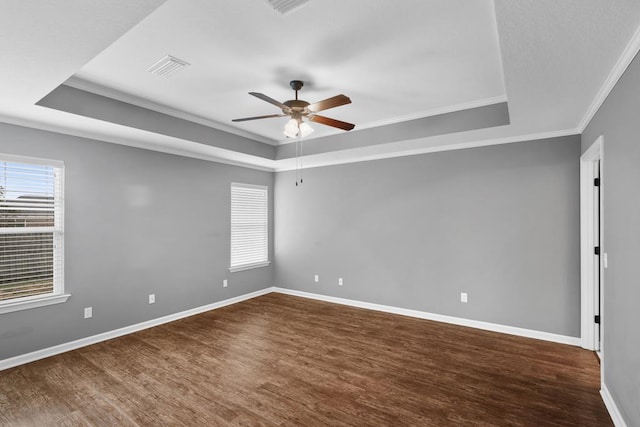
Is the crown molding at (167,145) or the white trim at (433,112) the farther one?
the white trim at (433,112)

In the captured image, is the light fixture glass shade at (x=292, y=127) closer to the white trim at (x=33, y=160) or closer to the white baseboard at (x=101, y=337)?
the white trim at (x=33, y=160)

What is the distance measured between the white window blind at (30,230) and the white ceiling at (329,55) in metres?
0.52

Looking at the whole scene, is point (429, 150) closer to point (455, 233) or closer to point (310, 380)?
point (455, 233)

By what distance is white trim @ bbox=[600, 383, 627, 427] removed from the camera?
2.18m

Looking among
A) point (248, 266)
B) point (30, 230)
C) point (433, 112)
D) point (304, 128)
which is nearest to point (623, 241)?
point (433, 112)

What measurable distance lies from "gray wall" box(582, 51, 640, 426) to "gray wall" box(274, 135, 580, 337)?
136 centimetres

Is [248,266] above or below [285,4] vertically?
below

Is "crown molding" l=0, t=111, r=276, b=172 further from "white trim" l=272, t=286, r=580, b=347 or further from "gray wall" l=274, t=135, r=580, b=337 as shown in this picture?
"white trim" l=272, t=286, r=580, b=347

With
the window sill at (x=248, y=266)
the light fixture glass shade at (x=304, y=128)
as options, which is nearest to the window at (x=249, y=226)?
the window sill at (x=248, y=266)

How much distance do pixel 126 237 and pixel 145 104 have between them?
1707 millimetres

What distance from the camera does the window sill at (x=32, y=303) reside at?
10.3ft

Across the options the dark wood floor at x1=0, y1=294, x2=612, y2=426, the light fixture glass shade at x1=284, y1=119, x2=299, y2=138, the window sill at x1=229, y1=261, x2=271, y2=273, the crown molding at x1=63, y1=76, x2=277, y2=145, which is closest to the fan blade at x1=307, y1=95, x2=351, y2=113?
the light fixture glass shade at x1=284, y1=119, x2=299, y2=138

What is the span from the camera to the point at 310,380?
115 inches

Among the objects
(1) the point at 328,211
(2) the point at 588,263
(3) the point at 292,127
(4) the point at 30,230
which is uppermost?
(3) the point at 292,127
